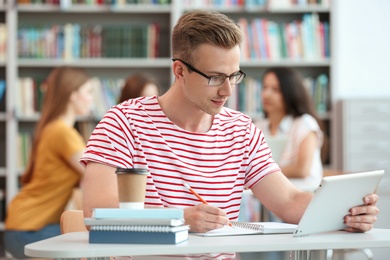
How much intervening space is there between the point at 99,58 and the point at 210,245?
4533mm

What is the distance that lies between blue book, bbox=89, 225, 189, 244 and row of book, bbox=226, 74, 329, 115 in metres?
4.45

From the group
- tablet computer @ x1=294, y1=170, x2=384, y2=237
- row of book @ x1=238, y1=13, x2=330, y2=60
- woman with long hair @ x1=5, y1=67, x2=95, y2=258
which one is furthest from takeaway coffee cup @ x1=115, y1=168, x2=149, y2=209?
row of book @ x1=238, y1=13, x2=330, y2=60

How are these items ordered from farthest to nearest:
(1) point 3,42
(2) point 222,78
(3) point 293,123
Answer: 1. (1) point 3,42
2. (3) point 293,123
3. (2) point 222,78

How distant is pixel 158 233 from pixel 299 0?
471 cm

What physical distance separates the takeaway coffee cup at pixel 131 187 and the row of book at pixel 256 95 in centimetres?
439

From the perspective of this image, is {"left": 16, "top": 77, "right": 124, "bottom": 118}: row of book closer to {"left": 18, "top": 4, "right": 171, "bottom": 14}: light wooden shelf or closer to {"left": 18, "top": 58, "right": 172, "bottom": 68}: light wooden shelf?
{"left": 18, "top": 58, "right": 172, "bottom": 68}: light wooden shelf

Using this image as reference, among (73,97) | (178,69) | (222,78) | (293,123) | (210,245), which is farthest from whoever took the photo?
(293,123)

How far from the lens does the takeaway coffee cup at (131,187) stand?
1.66 metres

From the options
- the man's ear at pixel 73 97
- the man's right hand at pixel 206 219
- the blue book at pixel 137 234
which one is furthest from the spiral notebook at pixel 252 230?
the man's ear at pixel 73 97

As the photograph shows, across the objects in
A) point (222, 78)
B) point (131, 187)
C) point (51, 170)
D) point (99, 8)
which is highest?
point (99, 8)

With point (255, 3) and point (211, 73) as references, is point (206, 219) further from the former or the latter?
point (255, 3)

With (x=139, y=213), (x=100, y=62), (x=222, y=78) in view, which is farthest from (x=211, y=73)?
(x=100, y=62)

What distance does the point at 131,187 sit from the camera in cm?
167

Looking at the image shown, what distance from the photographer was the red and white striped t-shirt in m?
2.17
